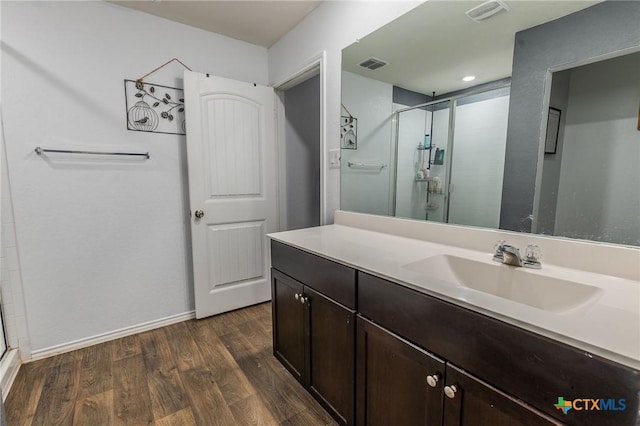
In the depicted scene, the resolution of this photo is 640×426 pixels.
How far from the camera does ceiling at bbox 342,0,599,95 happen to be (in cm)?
112

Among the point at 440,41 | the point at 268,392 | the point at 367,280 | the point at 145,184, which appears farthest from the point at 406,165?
the point at 145,184

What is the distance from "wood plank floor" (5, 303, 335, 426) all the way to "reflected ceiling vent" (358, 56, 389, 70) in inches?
74.7

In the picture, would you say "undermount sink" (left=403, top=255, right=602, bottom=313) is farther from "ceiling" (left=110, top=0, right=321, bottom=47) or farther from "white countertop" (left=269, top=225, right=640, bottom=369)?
"ceiling" (left=110, top=0, right=321, bottom=47)

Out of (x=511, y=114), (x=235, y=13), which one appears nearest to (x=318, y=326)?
(x=511, y=114)

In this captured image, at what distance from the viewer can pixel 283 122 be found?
8.89ft

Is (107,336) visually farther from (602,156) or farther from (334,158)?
(602,156)

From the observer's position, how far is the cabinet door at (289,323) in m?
1.50

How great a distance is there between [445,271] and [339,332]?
52 centimetres

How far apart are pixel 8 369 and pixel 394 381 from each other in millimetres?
2188

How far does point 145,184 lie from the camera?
2.17 metres

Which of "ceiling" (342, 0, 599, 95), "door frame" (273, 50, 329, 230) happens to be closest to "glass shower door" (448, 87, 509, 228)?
"ceiling" (342, 0, 599, 95)

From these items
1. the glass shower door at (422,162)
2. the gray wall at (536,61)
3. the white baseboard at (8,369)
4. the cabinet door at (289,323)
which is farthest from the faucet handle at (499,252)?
the white baseboard at (8,369)

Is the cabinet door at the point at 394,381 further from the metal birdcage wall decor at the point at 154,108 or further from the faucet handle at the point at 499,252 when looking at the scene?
the metal birdcage wall decor at the point at 154,108

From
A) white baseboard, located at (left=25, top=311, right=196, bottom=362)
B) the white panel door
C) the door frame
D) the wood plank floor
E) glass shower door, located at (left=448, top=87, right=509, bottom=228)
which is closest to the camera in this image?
glass shower door, located at (left=448, top=87, right=509, bottom=228)
